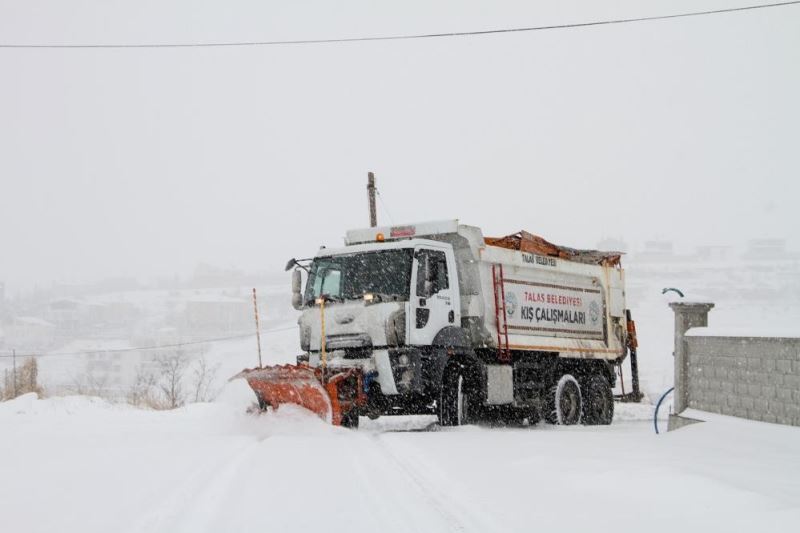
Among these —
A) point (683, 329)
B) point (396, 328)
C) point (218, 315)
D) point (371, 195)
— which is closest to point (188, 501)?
point (396, 328)

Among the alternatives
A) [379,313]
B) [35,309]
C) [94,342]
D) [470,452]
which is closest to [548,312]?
[379,313]

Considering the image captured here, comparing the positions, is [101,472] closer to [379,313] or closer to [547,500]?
[547,500]

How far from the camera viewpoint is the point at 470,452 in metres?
9.30

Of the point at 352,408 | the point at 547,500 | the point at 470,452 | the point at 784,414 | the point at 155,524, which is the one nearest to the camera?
the point at 155,524

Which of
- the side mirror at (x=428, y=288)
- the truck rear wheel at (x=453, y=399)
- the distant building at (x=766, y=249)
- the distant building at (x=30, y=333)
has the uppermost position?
the side mirror at (x=428, y=288)

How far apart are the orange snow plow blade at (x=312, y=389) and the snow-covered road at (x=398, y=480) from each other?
23 cm

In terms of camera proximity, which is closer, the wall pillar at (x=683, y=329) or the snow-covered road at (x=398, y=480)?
the snow-covered road at (x=398, y=480)

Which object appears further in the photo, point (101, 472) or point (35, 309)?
point (35, 309)

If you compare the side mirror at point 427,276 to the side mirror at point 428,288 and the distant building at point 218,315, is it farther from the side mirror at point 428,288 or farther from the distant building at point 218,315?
the distant building at point 218,315

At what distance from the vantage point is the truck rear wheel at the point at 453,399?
1291 cm

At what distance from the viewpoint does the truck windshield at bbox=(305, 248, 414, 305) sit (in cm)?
1259

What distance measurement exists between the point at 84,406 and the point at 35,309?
14281 centimetres

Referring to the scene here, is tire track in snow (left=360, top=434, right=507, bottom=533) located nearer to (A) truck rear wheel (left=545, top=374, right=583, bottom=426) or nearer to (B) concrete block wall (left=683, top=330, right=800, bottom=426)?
(B) concrete block wall (left=683, top=330, right=800, bottom=426)

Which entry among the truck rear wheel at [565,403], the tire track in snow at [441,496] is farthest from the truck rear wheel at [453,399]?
the tire track in snow at [441,496]
